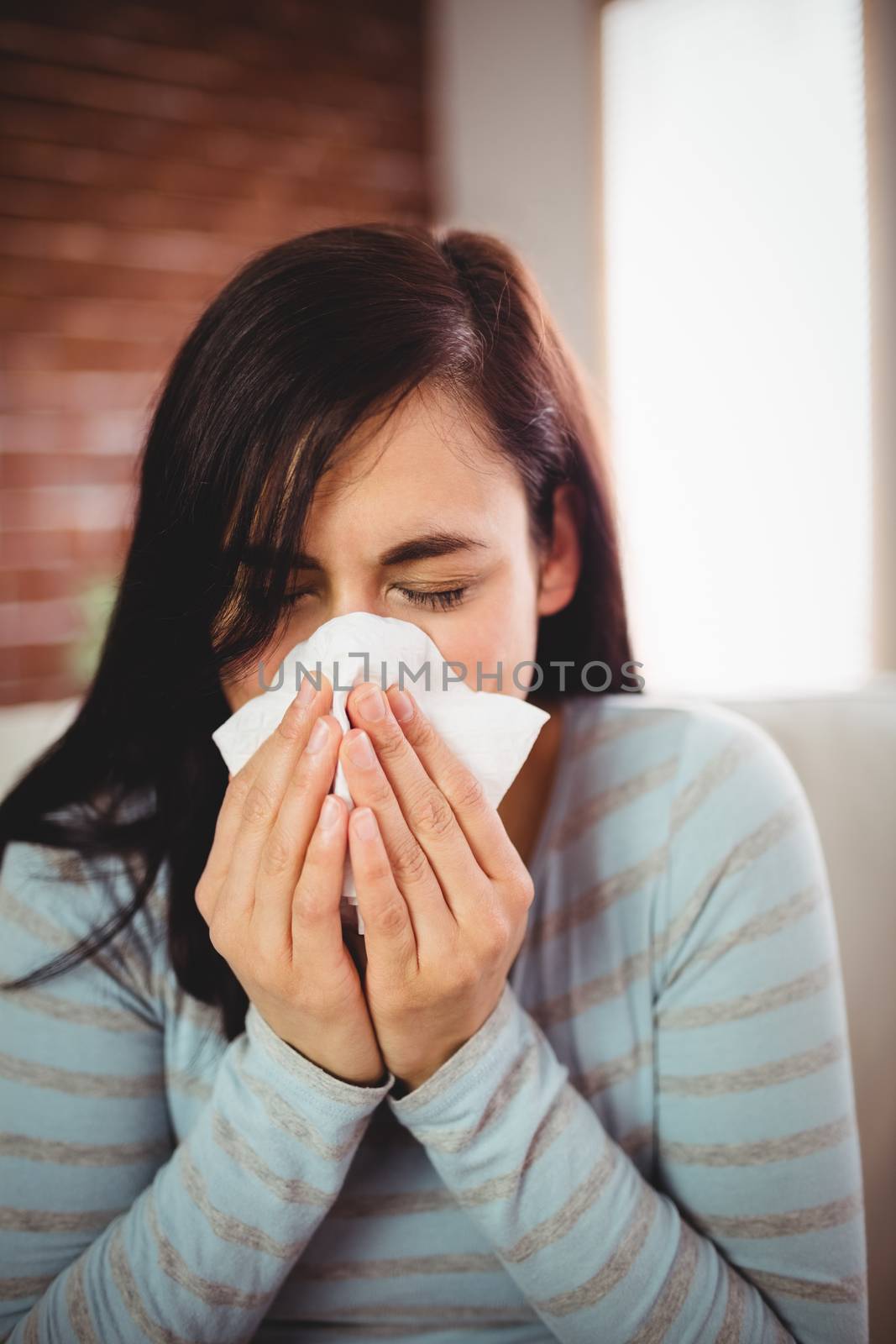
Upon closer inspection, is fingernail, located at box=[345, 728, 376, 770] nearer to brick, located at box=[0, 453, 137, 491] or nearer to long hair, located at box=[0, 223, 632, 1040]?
long hair, located at box=[0, 223, 632, 1040]

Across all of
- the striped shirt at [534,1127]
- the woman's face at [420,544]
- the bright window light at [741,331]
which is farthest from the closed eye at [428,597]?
the bright window light at [741,331]

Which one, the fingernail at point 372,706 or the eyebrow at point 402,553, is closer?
the fingernail at point 372,706

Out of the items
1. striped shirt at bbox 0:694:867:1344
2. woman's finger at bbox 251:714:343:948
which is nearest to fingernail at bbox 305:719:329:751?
woman's finger at bbox 251:714:343:948

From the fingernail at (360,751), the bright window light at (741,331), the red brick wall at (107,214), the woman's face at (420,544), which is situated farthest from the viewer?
the red brick wall at (107,214)

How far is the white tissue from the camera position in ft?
2.27

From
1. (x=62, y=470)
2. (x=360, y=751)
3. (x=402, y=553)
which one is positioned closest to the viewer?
(x=360, y=751)

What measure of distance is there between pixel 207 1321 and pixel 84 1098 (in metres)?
0.20

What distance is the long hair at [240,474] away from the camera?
0.75 metres

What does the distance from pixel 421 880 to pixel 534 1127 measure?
21 cm

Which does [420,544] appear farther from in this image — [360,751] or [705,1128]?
[705,1128]

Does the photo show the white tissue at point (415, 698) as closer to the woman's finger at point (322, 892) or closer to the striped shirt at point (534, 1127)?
the woman's finger at point (322, 892)

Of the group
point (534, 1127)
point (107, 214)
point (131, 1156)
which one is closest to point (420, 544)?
point (534, 1127)

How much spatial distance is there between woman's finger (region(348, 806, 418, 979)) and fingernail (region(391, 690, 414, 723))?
0.07m

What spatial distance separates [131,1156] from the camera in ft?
2.69
